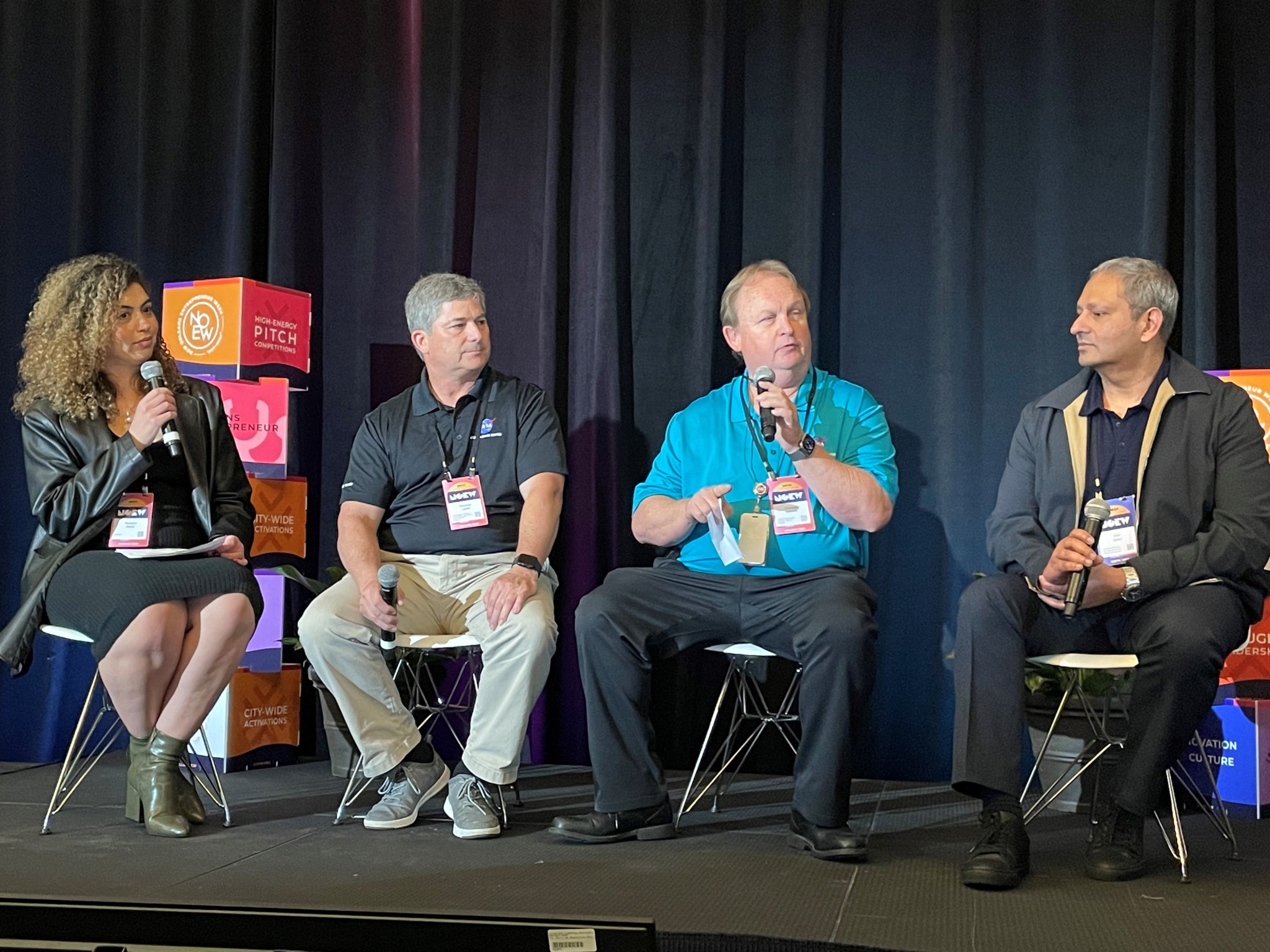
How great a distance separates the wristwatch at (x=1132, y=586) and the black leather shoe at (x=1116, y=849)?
0.45 m

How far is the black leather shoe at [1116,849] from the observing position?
2.57 m

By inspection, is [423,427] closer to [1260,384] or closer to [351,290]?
[351,290]

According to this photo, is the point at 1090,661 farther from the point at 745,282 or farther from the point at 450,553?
the point at 450,553

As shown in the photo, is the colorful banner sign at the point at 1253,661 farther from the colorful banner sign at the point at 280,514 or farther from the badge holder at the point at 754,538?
the colorful banner sign at the point at 280,514

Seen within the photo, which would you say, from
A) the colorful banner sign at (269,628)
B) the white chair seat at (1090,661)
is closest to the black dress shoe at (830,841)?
the white chair seat at (1090,661)

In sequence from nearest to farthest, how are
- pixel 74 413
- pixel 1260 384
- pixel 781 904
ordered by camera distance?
pixel 781 904 → pixel 74 413 → pixel 1260 384

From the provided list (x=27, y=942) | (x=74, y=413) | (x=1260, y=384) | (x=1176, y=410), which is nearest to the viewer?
(x=27, y=942)

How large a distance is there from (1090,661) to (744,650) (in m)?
0.80

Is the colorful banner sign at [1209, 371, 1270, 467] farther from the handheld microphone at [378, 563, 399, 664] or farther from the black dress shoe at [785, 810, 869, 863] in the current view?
the handheld microphone at [378, 563, 399, 664]

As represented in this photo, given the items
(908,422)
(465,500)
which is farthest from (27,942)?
(908,422)

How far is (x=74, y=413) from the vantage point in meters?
3.10

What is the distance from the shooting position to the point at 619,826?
2.88 metres

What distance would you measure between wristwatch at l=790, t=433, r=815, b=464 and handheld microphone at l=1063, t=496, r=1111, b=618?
619 millimetres

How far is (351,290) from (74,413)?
141 cm
